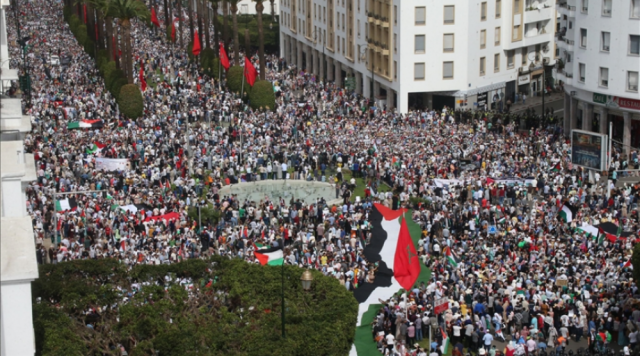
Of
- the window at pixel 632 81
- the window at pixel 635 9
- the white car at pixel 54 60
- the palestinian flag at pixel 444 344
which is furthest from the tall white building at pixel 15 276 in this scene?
the white car at pixel 54 60

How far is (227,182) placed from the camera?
183ft

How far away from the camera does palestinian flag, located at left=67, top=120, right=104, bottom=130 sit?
65.1m

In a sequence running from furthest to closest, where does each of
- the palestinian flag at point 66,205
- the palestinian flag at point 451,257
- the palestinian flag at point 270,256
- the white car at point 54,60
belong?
the white car at point 54,60 → the palestinian flag at point 66,205 → the palestinian flag at point 451,257 → the palestinian flag at point 270,256

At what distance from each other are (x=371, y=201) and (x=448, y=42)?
88.1ft

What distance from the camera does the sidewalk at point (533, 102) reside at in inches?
3107

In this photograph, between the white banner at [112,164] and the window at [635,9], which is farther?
the window at [635,9]

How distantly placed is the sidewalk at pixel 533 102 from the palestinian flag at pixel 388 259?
35.4 meters

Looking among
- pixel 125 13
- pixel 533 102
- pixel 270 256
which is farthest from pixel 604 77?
pixel 125 13

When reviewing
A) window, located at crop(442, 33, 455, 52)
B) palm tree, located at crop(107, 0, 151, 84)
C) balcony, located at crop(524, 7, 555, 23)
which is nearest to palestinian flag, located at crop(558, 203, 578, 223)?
window, located at crop(442, 33, 455, 52)

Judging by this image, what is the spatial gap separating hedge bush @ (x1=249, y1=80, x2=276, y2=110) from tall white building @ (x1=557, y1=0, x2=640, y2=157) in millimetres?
20309

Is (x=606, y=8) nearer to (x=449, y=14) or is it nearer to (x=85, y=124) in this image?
(x=449, y=14)

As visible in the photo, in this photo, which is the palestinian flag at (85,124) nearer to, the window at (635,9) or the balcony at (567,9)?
the balcony at (567,9)

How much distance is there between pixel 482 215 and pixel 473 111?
28.6 metres

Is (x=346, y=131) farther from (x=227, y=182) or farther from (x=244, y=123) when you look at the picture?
(x=227, y=182)
